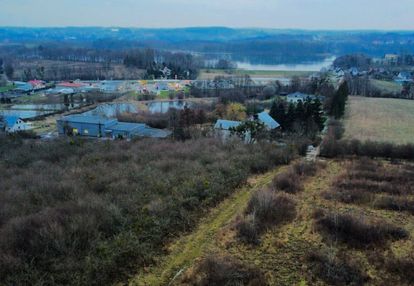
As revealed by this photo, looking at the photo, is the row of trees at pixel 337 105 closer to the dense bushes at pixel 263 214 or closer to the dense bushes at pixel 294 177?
the dense bushes at pixel 294 177

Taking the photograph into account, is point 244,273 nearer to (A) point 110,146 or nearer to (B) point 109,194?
(B) point 109,194

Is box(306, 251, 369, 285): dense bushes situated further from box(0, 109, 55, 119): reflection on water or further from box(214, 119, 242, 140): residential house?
box(0, 109, 55, 119): reflection on water

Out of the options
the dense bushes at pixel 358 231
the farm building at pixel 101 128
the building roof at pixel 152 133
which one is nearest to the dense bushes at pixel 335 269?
the dense bushes at pixel 358 231

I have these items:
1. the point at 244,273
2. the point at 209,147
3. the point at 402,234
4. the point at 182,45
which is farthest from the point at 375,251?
the point at 182,45

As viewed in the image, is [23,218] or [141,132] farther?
[141,132]

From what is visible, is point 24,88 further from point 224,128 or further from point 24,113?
point 224,128
